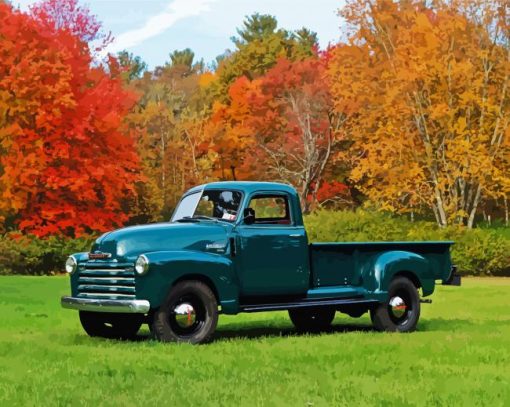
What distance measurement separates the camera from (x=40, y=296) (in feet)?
79.5

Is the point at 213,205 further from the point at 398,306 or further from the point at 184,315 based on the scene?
the point at 398,306

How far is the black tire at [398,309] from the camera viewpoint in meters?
15.0

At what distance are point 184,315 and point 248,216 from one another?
1.78m

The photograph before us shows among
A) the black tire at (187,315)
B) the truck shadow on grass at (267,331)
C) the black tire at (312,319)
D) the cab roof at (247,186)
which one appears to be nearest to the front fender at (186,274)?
the black tire at (187,315)

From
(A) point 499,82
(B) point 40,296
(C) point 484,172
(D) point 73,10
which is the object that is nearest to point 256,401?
(B) point 40,296

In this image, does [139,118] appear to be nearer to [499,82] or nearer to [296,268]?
[499,82]

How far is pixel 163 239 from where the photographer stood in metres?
13.1

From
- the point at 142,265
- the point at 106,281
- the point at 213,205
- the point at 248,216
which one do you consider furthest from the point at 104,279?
the point at 248,216

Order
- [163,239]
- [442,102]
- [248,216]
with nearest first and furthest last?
[163,239] < [248,216] < [442,102]

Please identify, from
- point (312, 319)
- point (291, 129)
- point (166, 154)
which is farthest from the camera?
point (166, 154)

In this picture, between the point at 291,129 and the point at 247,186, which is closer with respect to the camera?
→ the point at 247,186

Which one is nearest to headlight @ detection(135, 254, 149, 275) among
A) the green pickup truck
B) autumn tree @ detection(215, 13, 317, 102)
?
the green pickup truck

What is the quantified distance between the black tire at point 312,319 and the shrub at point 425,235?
67.7 feet

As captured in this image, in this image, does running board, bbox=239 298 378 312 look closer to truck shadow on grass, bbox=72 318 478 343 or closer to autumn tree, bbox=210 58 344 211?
truck shadow on grass, bbox=72 318 478 343
